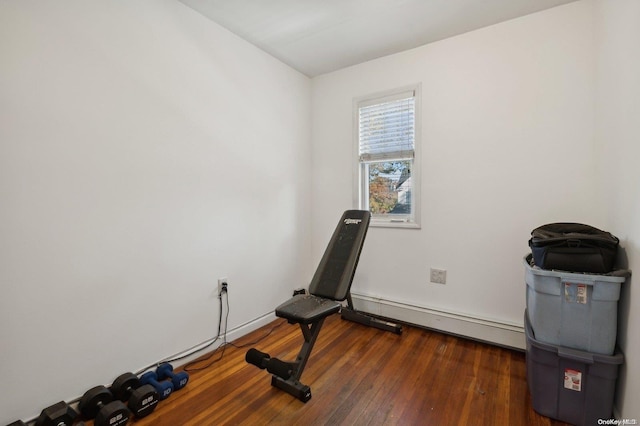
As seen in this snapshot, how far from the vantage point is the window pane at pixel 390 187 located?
2.72 m

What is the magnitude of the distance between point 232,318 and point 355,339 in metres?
1.04

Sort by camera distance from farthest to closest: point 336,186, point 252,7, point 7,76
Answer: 1. point 336,186
2. point 252,7
3. point 7,76

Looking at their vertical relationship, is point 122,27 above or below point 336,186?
above

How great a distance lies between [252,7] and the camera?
2.02m

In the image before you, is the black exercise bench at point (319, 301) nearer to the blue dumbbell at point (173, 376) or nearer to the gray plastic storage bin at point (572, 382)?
the blue dumbbell at point (173, 376)

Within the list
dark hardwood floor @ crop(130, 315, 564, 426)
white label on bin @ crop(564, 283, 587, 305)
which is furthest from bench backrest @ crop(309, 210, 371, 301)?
white label on bin @ crop(564, 283, 587, 305)

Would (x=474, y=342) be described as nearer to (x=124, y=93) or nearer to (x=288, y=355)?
(x=288, y=355)

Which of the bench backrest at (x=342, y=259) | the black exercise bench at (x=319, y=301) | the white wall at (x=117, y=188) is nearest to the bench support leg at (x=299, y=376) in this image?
the black exercise bench at (x=319, y=301)

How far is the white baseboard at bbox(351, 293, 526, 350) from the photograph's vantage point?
86.3 inches

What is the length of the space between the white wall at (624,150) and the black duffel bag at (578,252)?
0.27 ft

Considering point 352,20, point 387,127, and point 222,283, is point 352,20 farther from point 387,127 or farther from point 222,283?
point 222,283

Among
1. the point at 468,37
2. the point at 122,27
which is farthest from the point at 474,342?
the point at 122,27

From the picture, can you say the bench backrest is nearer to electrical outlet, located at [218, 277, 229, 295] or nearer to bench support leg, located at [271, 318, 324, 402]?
bench support leg, located at [271, 318, 324, 402]

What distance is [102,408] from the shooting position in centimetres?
143
